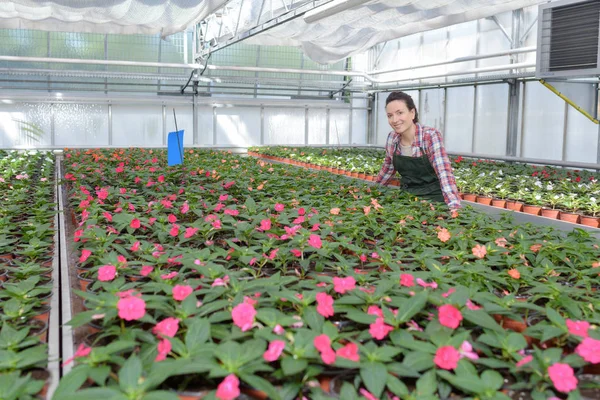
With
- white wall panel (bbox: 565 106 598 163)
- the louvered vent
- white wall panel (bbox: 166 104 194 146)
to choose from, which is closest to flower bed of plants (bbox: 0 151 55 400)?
the louvered vent

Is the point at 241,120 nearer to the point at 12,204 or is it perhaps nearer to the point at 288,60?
the point at 288,60

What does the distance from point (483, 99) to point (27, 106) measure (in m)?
10.9

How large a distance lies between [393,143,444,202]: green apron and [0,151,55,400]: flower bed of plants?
8.18ft

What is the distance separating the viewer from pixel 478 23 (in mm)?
12648

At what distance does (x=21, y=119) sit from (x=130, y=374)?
1466 centimetres

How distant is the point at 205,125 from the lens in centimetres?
1603

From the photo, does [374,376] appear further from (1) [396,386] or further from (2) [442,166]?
(2) [442,166]

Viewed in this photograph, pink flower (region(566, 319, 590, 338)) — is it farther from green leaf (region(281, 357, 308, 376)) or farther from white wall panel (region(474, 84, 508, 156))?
white wall panel (region(474, 84, 508, 156))

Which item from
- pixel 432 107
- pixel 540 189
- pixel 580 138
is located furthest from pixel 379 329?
pixel 432 107

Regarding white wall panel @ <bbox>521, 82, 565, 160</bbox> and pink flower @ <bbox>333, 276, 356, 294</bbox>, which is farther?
white wall panel @ <bbox>521, 82, 565, 160</bbox>

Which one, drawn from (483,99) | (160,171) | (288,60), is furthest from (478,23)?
(160,171)

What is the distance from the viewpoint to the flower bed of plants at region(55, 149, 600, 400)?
3.62 ft

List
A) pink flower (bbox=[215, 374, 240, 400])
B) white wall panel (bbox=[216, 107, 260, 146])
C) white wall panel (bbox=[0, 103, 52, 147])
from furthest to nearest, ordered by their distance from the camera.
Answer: white wall panel (bbox=[216, 107, 260, 146]), white wall panel (bbox=[0, 103, 52, 147]), pink flower (bbox=[215, 374, 240, 400])

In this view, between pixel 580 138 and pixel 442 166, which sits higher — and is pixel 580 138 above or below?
above
